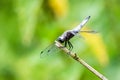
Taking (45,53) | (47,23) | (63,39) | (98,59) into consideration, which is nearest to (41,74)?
(47,23)

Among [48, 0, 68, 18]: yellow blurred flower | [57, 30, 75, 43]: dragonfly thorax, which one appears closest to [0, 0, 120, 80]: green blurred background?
[48, 0, 68, 18]: yellow blurred flower

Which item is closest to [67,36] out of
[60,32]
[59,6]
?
[59,6]

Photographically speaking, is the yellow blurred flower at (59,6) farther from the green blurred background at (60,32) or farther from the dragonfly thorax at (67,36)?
the dragonfly thorax at (67,36)

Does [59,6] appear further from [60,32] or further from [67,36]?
[67,36]

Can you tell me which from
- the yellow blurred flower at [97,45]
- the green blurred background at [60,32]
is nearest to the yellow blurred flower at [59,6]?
the green blurred background at [60,32]

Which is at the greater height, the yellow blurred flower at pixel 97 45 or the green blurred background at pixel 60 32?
the green blurred background at pixel 60 32

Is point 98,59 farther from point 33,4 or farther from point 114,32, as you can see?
point 33,4

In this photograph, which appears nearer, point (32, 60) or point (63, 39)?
point (63, 39)

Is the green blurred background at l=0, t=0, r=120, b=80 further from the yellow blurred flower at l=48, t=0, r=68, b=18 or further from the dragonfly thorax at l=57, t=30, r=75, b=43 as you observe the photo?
the dragonfly thorax at l=57, t=30, r=75, b=43
